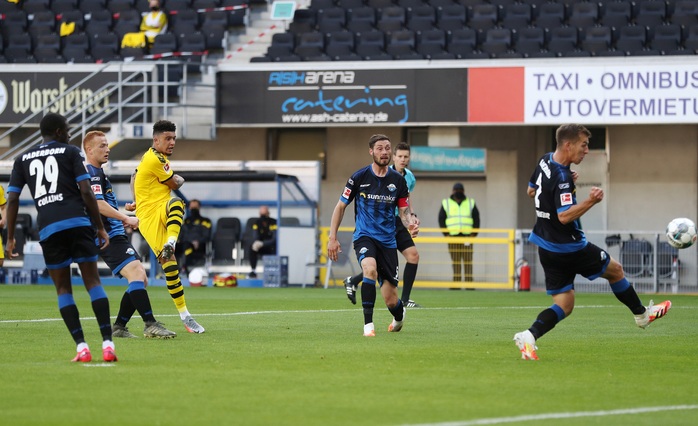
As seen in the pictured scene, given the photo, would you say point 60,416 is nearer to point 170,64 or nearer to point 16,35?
point 170,64

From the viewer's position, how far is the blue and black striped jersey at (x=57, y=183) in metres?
9.41

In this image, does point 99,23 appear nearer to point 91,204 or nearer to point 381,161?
point 381,161

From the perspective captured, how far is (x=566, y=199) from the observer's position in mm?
10086

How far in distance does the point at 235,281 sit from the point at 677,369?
16865 millimetres

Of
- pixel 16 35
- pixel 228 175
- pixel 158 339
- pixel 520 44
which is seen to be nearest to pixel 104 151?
pixel 158 339

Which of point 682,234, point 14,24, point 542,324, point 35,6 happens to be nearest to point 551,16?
point 682,234

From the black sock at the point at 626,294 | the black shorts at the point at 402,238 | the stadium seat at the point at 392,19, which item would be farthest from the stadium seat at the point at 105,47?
the black sock at the point at 626,294

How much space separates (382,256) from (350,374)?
382cm

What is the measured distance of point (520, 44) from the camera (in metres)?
26.5

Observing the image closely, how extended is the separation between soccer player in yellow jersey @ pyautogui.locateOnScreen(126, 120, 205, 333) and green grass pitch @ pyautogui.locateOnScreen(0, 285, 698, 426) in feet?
1.58

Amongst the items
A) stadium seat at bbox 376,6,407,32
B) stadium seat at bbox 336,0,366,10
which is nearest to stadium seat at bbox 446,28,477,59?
stadium seat at bbox 376,6,407,32

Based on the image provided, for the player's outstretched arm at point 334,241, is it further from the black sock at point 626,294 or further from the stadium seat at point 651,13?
the stadium seat at point 651,13

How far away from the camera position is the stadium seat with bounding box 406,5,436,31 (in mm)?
28031

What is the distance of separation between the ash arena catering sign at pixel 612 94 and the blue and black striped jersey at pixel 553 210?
1501 cm
